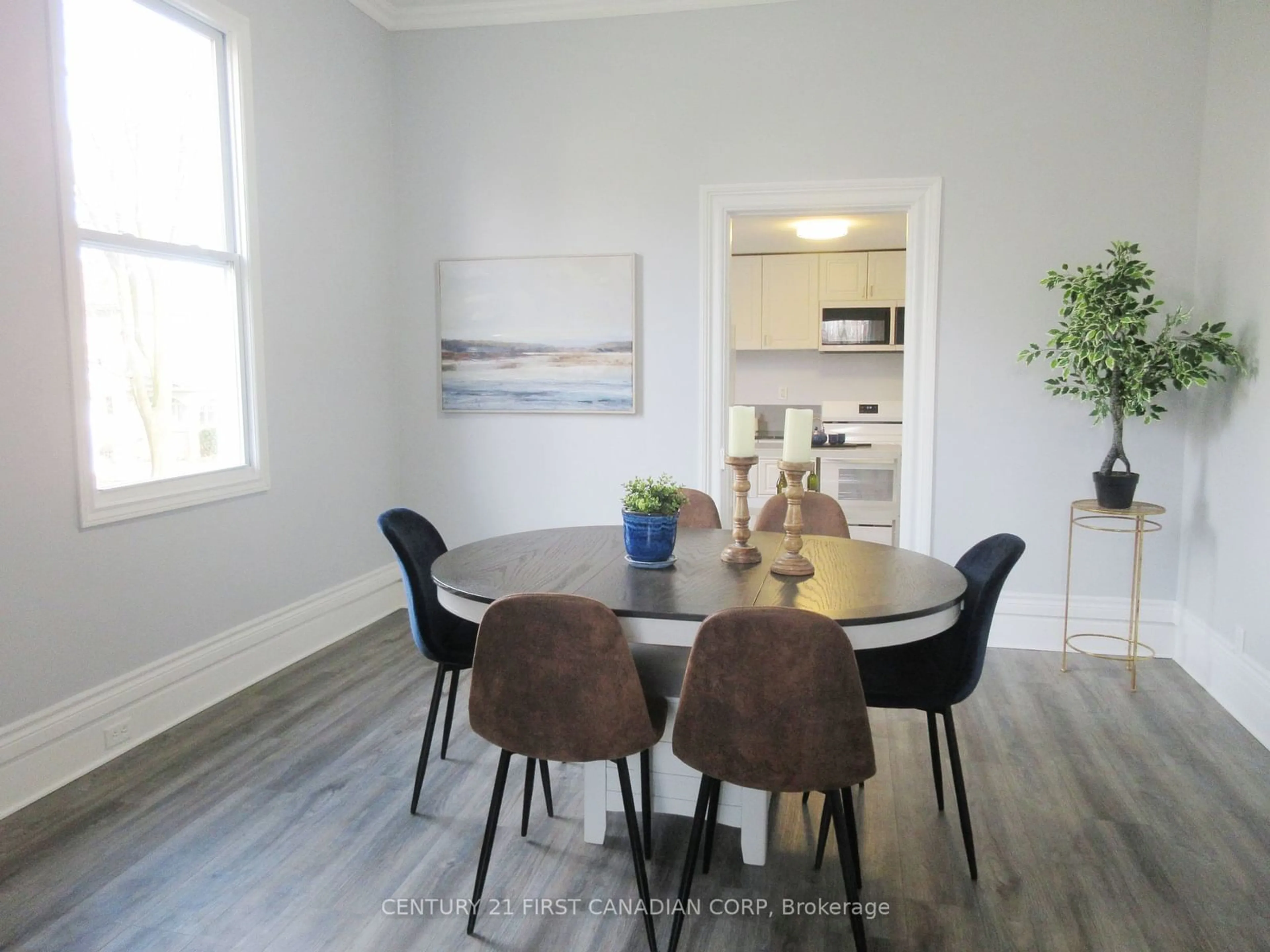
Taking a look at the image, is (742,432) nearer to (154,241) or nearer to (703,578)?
(703,578)

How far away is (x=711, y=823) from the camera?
226cm

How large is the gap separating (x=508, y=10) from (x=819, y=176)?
174cm

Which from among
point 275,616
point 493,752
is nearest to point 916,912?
point 493,752

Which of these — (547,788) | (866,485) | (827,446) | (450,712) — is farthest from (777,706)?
(827,446)

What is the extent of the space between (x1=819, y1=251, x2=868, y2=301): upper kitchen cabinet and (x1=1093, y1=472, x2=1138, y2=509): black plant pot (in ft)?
15.4

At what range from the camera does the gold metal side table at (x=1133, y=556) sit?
3.79 m

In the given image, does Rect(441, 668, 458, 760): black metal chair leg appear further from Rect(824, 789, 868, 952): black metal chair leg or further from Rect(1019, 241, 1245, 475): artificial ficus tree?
Rect(1019, 241, 1245, 475): artificial ficus tree

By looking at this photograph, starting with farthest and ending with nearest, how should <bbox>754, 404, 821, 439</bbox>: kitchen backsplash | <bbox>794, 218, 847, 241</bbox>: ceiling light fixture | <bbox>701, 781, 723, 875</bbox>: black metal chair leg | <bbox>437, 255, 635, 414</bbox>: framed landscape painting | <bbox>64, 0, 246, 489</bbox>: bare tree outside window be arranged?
<bbox>754, 404, 821, 439</bbox>: kitchen backsplash
<bbox>794, 218, 847, 241</bbox>: ceiling light fixture
<bbox>437, 255, 635, 414</bbox>: framed landscape painting
<bbox>64, 0, 246, 489</bbox>: bare tree outside window
<bbox>701, 781, 723, 875</bbox>: black metal chair leg

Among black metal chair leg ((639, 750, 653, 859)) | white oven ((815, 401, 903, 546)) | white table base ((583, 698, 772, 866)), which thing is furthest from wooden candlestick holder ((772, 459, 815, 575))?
white oven ((815, 401, 903, 546))

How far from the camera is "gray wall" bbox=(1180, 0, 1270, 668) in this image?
10.9ft

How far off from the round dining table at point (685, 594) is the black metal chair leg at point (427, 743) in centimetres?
37

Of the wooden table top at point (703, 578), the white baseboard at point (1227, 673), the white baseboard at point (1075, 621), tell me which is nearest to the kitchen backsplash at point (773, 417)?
the white baseboard at point (1075, 621)

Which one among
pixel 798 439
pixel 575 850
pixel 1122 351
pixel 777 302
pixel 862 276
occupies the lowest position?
pixel 575 850

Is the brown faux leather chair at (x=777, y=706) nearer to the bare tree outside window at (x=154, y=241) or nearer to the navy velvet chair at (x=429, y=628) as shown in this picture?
the navy velvet chair at (x=429, y=628)
